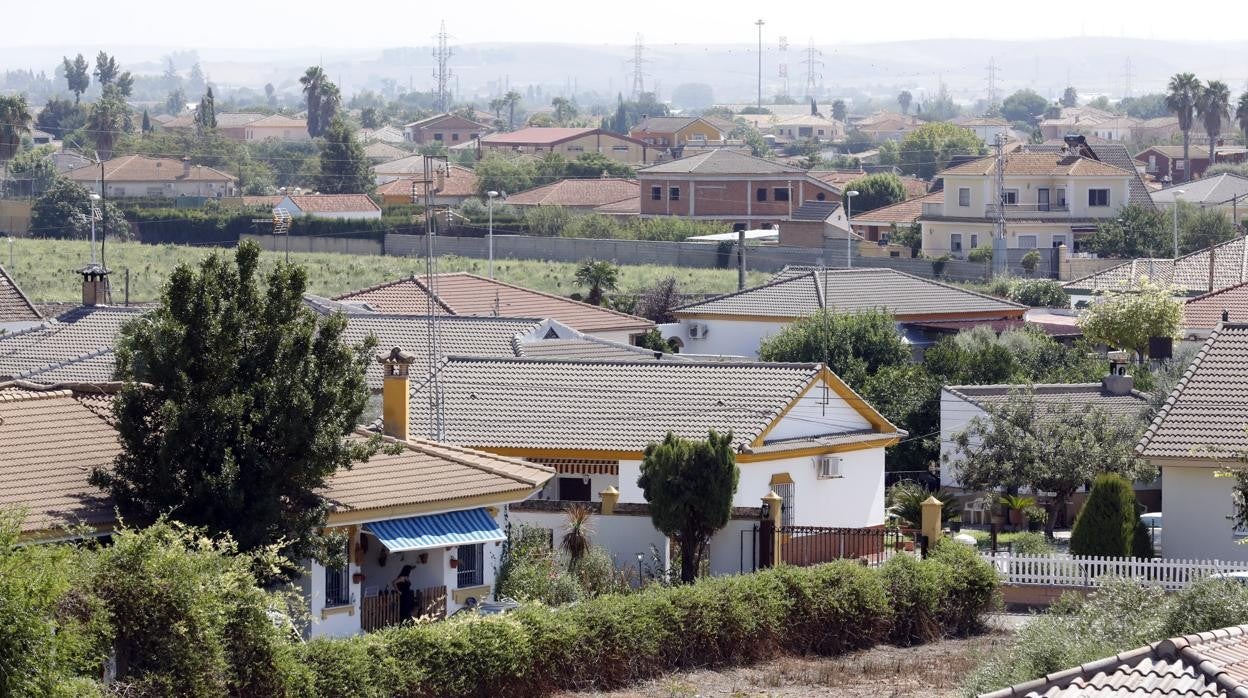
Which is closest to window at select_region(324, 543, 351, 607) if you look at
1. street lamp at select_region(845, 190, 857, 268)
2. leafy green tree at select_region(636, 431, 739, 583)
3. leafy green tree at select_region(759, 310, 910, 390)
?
leafy green tree at select_region(636, 431, 739, 583)

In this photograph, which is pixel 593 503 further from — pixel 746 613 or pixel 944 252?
pixel 944 252

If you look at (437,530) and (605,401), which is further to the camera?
(605,401)

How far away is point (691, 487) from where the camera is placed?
87.0 ft

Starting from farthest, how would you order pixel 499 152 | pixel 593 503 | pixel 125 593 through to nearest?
1. pixel 499 152
2. pixel 593 503
3. pixel 125 593

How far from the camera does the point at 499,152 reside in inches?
6786

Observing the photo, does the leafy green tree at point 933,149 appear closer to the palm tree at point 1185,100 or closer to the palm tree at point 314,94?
the palm tree at point 1185,100

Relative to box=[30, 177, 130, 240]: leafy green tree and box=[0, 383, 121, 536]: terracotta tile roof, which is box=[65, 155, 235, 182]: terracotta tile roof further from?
box=[0, 383, 121, 536]: terracotta tile roof

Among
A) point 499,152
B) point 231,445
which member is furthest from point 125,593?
point 499,152

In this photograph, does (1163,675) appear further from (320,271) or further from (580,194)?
(580,194)

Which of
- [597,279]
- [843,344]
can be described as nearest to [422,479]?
[843,344]

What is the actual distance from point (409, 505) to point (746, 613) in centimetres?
418

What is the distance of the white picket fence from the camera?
2734 cm

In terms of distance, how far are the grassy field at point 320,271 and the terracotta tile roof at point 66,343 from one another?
23923 mm

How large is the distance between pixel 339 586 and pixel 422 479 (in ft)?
5.94
